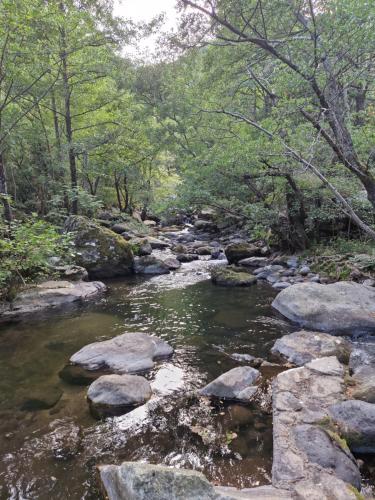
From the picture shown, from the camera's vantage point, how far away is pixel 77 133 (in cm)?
1812

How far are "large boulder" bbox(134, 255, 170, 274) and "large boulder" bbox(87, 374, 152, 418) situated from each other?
833 centimetres

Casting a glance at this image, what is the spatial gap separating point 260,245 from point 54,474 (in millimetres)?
14253

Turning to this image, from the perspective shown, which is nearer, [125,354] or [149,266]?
[125,354]

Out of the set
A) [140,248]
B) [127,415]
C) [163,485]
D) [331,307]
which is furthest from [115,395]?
[140,248]

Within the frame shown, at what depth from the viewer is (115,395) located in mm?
4422

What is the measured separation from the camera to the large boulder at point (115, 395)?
4320mm

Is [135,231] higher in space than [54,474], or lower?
higher

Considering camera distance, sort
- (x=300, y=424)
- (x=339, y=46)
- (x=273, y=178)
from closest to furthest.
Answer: (x=300, y=424) < (x=339, y=46) < (x=273, y=178)

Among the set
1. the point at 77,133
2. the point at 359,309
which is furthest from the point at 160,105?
the point at 359,309

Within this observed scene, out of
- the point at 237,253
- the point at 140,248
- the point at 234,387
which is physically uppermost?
the point at 140,248

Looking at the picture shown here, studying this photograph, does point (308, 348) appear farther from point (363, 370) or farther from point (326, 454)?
point (326, 454)

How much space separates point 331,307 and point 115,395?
501 centimetres

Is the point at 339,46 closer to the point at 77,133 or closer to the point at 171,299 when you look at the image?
the point at 171,299

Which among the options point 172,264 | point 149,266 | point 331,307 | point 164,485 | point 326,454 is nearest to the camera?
point 164,485
